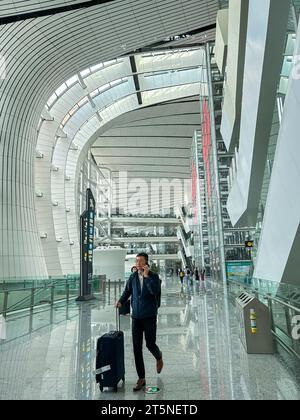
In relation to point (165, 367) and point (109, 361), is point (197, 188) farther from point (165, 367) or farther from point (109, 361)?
point (109, 361)

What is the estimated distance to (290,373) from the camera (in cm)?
407

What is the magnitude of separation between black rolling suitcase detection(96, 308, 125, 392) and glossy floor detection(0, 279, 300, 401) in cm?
12

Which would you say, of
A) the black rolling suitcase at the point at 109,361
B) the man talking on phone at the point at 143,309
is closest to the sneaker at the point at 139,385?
the man talking on phone at the point at 143,309

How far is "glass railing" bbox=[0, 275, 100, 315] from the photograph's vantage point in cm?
852

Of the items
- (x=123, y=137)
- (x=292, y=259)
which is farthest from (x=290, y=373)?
(x=123, y=137)

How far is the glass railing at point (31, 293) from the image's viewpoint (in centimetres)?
852

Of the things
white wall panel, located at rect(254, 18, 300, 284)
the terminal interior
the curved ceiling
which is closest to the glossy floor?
the terminal interior

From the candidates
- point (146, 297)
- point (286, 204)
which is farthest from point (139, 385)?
point (286, 204)

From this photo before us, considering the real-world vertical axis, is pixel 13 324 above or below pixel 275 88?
below

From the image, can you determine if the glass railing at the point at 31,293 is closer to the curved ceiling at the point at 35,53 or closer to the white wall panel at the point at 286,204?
the curved ceiling at the point at 35,53

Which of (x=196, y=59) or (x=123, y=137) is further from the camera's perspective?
(x=123, y=137)

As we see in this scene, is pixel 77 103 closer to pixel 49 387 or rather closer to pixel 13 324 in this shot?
pixel 13 324

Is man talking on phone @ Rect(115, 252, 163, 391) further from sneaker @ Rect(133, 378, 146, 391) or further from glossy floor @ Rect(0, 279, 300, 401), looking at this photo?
glossy floor @ Rect(0, 279, 300, 401)
